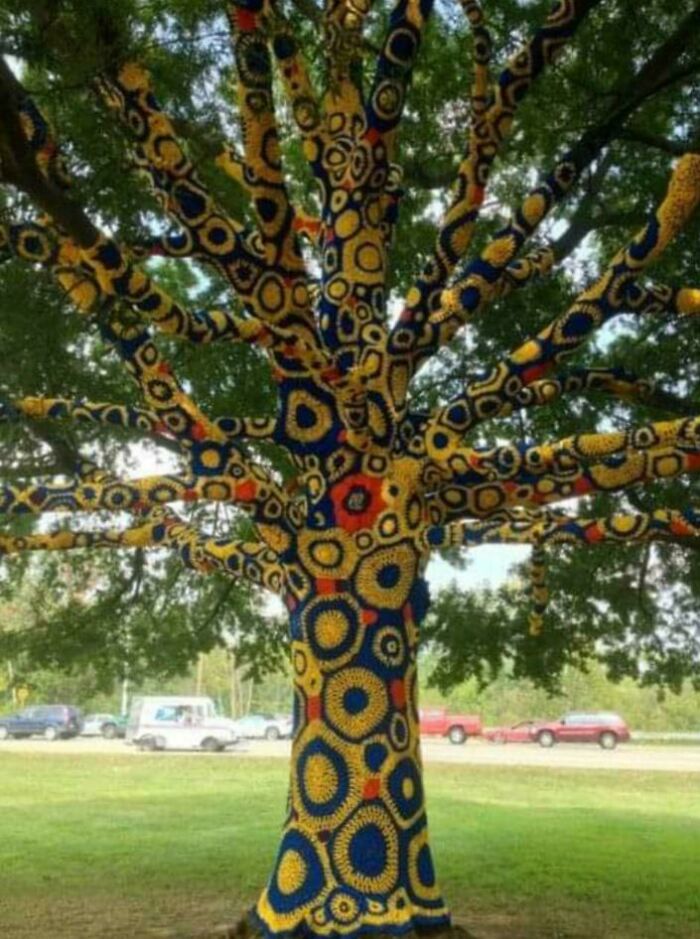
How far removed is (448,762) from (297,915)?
740 inches

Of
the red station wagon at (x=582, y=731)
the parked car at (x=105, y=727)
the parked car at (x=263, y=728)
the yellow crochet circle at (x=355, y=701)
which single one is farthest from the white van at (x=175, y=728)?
the yellow crochet circle at (x=355, y=701)

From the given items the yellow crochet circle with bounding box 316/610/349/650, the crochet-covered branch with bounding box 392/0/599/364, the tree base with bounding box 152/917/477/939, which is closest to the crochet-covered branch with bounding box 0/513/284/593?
the yellow crochet circle with bounding box 316/610/349/650

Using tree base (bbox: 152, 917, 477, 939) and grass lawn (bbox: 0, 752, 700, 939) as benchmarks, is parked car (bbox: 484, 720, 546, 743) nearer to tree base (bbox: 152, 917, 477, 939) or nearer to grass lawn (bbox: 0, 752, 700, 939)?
grass lawn (bbox: 0, 752, 700, 939)

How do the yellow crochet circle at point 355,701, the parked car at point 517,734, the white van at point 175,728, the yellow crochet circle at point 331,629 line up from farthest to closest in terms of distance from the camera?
1. the parked car at point 517,734
2. the white van at point 175,728
3. the yellow crochet circle at point 331,629
4. the yellow crochet circle at point 355,701

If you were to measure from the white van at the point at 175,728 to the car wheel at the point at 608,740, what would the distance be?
1028 centimetres

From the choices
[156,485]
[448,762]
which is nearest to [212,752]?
[448,762]

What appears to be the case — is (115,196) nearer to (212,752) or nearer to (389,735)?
(389,735)

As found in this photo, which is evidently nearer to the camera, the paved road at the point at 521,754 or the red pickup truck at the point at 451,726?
the paved road at the point at 521,754

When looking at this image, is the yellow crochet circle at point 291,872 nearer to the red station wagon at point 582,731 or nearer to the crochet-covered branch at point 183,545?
the crochet-covered branch at point 183,545

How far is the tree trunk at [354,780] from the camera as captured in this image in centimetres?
523

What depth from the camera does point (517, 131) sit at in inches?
305

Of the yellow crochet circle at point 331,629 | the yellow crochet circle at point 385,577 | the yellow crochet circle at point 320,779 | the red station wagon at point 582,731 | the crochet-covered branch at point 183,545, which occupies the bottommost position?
the yellow crochet circle at point 320,779

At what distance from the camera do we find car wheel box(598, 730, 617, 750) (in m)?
29.7

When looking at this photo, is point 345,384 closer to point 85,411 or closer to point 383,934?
point 85,411
